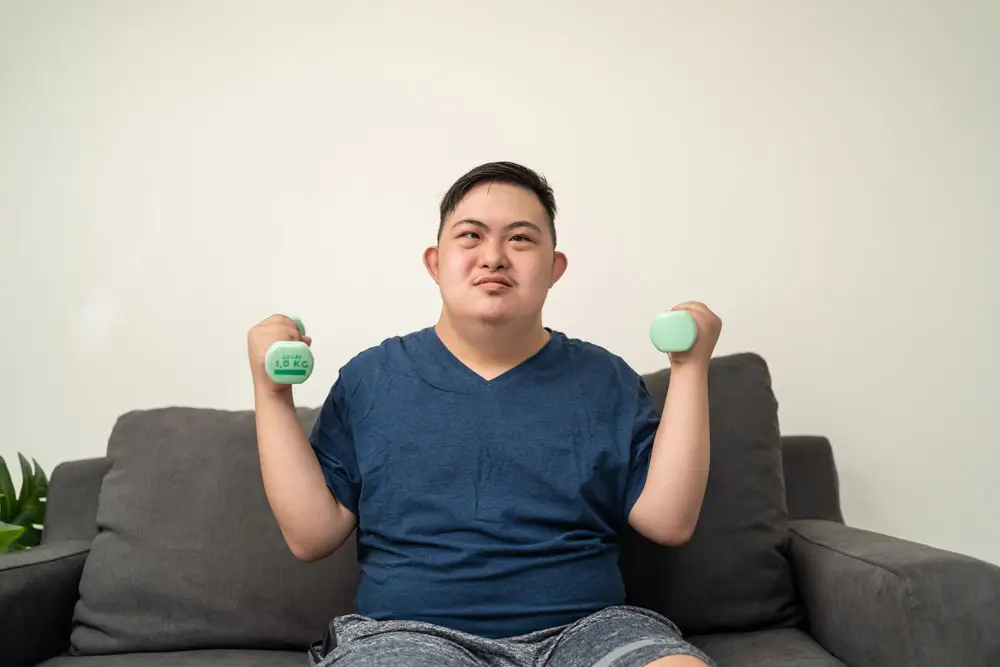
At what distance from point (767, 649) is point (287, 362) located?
0.87 metres

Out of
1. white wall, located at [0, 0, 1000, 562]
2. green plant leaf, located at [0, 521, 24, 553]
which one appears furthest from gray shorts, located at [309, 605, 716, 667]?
white wall, located at [0, 0, 1000, 562]

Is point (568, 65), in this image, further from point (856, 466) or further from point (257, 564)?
point (257, 564)

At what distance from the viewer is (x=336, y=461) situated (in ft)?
4.36

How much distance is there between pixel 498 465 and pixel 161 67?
4.78 feet

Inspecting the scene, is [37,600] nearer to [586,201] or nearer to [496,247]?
[496,247]

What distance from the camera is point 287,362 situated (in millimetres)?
1201

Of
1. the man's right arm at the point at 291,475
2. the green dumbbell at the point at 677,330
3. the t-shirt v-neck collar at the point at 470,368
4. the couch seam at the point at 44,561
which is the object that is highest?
the green dumbbell at the point at 677,330

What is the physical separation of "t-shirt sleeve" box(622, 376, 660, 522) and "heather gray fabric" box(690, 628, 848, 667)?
0.28m

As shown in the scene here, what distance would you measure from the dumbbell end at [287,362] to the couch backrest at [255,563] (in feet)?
1.32

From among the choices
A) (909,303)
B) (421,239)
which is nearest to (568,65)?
(421,239)

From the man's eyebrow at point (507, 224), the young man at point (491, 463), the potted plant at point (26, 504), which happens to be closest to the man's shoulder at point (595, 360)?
the young man at point (491, 463)

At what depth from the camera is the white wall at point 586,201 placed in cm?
203

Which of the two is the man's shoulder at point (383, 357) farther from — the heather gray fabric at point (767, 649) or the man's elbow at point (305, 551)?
the heather gray fabric at point (767, 649)

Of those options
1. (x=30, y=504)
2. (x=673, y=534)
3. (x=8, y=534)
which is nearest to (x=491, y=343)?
(x=673, y=534)
